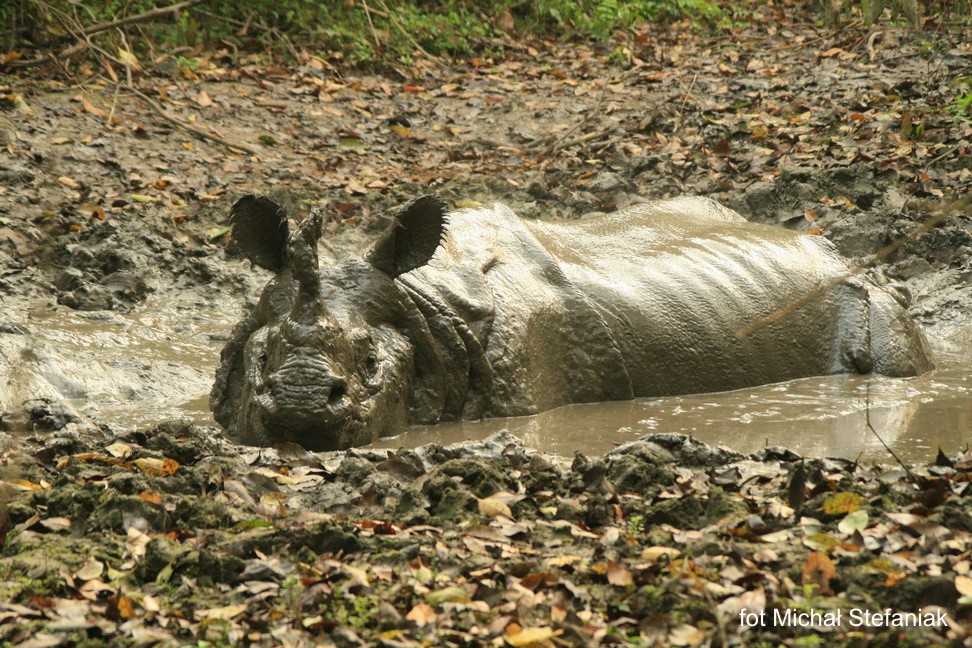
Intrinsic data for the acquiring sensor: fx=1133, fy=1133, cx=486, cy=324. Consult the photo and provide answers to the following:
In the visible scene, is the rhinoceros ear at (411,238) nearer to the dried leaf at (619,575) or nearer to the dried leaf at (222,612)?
the dried leaf at (619,575)

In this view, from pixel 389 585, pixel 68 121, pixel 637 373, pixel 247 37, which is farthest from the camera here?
pixel 247 37

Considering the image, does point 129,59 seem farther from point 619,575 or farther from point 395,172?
point 619,575

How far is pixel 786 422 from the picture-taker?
22.2ft

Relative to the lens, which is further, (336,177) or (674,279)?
(336,177)

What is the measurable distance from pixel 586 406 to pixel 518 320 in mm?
749

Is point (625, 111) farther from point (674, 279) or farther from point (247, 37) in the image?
point (674, 279)

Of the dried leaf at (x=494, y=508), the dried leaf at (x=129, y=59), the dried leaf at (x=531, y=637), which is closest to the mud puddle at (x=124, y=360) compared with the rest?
the dried leaf at (x=494, y=508)

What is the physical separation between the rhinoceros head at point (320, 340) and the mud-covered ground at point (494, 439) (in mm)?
301

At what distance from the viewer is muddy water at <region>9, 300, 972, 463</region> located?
6.25 metres

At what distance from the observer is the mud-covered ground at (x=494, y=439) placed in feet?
11.3

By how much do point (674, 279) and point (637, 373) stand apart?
31.5 inches

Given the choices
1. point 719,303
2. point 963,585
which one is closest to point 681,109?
point 719,303

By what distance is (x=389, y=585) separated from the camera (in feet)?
11.9

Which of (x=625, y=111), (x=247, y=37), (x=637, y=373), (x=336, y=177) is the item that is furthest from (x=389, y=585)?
(x=247, y=37)
